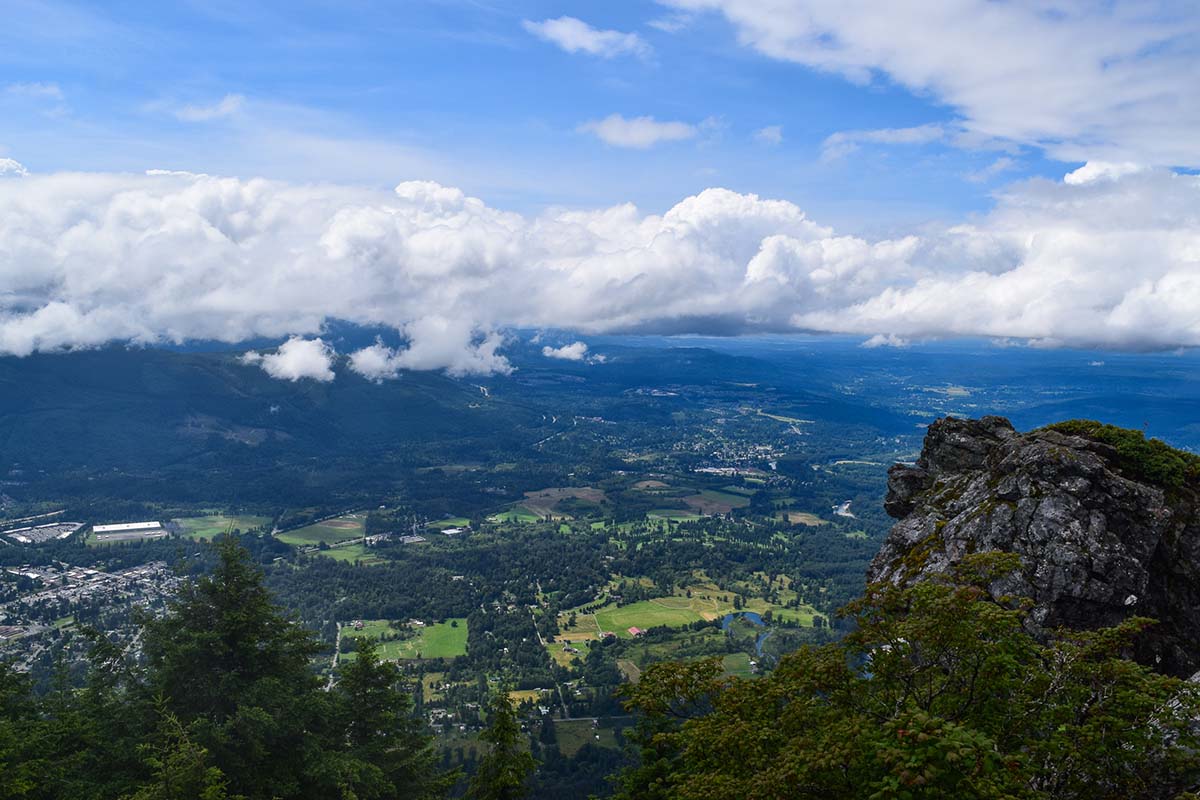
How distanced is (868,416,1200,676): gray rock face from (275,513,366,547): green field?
567 feet

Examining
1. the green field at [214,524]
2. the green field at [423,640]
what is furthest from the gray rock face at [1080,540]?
the green field at [214,524]

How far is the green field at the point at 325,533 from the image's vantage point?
174m

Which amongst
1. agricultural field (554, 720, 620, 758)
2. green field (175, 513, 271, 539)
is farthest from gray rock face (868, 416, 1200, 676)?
green field (175, 513, 271, 539)

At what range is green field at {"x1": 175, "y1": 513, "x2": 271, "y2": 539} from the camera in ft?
559

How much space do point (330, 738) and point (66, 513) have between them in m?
208

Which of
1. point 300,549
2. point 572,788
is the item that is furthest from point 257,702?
point 300,549

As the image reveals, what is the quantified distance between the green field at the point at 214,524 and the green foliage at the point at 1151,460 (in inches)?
7445

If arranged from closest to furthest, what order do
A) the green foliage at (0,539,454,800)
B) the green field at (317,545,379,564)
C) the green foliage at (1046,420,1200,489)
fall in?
the green foliage at (0,539,454,800)
the green foliage at (1046,420,1200,489)
the green field at (317,545,379,564)

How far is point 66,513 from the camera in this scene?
18225cm

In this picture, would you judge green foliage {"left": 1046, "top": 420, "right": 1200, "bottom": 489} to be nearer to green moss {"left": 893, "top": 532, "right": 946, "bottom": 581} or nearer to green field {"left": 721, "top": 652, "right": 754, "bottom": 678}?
green moss {"left": 893, "top": 532, "right": 946, "bottom": 581}

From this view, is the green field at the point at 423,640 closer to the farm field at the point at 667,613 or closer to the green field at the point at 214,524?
the farm field at the point at 667,613

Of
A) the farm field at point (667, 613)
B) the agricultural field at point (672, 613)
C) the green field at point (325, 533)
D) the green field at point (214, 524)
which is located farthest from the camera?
the green field at point (325, 533)

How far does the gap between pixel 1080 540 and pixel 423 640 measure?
109511 millimetres

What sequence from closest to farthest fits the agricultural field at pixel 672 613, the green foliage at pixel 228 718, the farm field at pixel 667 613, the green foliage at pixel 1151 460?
the green foliage at pixel 228 718
the green foliage at pixel 1151 460
the agricultural field at pixel 672 613
the farm field at pixel 667 613
